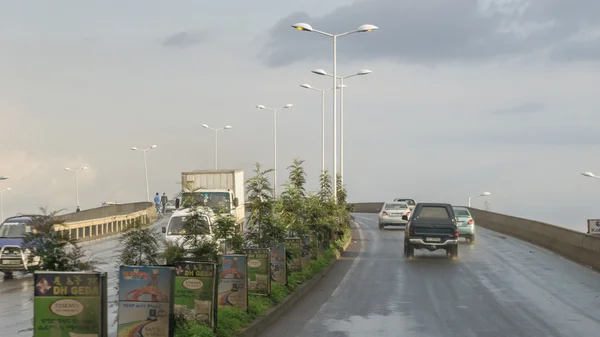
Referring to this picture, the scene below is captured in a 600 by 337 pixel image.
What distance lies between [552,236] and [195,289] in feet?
88.1

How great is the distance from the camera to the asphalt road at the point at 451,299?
15.7 m

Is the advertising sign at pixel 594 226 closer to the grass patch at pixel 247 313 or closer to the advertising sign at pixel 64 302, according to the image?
the grass patch at pixel 247 313

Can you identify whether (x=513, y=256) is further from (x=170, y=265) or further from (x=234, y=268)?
(x=170, y=265)

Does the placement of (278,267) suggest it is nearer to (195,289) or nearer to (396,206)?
(195,289)

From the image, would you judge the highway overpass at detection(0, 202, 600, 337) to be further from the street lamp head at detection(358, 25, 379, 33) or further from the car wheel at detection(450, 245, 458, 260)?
the street lamp head at detection(358, 25, 379, 33)

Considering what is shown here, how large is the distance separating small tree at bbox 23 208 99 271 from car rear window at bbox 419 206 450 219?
2356 centimetres

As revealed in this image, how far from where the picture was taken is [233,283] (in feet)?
52.5

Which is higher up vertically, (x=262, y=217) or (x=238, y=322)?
(x=262, y=217)

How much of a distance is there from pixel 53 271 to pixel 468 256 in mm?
24776

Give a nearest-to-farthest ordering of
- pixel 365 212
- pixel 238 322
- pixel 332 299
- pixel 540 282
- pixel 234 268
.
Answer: pixel 238 322 → pixel 234 268 → pixel 332 299 → pixel 540 282 → pixel 365 212

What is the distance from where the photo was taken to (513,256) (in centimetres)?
3366

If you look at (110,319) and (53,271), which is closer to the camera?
(53,271)

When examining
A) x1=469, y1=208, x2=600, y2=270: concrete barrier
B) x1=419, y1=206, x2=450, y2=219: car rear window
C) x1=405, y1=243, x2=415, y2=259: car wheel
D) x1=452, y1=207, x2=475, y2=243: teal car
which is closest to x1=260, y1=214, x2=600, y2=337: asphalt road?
x1=405, y1=243, x2=415, y2=259: car wheel

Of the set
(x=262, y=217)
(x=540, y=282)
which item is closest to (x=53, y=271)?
(x=262, y=217)
